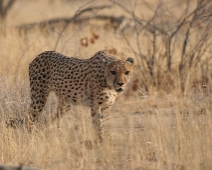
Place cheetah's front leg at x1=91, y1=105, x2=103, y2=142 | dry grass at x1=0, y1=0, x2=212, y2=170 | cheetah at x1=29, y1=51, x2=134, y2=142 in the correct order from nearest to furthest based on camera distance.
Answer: dry grass at x1=0, y1=0, x2=212, y2=170 < cheetah's front leg at x1=91, y1=105, x2=103, y2=142 < cheetah at x1=29, y1=51, x2=134, y2=142

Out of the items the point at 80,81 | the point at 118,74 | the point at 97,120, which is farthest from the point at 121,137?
the point at 80,81

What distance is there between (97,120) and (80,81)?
0.57m

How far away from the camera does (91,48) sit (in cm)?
1111

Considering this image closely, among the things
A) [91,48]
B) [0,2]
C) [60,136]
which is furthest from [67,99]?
[0,2]

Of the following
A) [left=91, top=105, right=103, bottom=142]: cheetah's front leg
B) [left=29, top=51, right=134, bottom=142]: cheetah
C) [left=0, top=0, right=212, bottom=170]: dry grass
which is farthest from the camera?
[left=29, top=51, right=134, bottom=142]: cheetah

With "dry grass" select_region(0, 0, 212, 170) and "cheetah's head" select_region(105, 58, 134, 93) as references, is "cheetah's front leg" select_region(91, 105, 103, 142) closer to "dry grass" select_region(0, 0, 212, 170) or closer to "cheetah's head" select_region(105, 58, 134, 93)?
"dry grass" select_region(0, 0, 212, 170)

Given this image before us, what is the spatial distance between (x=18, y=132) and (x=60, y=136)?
1.23 feet

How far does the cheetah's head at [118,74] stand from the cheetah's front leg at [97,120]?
0.27 meters

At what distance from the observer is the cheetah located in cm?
603

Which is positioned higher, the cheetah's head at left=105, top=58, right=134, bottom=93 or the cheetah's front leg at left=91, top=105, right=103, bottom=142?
the cheetah's head at left=105, top=58, right=134, bottom=93

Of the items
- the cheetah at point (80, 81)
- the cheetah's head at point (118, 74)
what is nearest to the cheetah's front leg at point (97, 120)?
the cheetah at point (80, 81)

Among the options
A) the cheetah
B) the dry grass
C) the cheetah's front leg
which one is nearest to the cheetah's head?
the cheetah

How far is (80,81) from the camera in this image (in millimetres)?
6434

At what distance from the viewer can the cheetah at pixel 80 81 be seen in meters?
6.03
